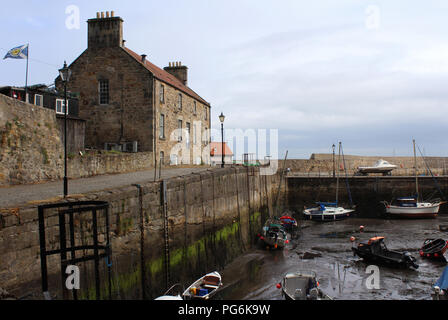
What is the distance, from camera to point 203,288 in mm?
12492

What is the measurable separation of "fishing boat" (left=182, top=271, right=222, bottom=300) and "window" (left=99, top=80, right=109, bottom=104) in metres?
16.5

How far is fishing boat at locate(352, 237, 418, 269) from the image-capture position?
55.3 feet

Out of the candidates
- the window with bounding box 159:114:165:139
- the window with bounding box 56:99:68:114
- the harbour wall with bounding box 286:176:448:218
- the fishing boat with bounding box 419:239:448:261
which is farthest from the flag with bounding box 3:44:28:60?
the harbour wall with bounding box 286:176:448:218

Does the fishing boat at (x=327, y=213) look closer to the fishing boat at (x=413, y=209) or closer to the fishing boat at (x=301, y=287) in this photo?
the fishing boat at (x=413, y=209)

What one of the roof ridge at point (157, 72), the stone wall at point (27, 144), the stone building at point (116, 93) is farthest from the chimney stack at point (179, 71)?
the stone wall at point (27, 144)

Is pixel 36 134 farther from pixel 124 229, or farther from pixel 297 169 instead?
pixel 297 169

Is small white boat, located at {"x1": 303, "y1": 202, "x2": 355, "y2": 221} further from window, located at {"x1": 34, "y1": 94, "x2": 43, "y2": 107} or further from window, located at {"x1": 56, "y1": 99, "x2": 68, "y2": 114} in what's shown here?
window, located at {"x1": 34, "y1": 94, "x2": 43, "y2": 107}

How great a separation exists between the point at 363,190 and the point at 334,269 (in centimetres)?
2076

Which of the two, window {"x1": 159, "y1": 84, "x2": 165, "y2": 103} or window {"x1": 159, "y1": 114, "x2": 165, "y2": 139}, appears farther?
window {"x1": 159, "y1": 114, "x2": 165, "y2": 139}

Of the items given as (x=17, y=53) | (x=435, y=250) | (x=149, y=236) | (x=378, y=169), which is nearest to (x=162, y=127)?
(x=17, y=53)
